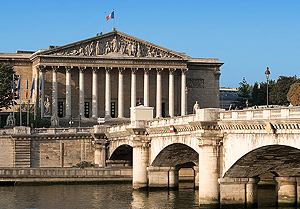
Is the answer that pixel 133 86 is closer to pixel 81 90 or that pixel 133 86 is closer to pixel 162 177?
pixel 81 90

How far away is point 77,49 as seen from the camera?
115m

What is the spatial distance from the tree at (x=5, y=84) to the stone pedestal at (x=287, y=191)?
65.4 meters

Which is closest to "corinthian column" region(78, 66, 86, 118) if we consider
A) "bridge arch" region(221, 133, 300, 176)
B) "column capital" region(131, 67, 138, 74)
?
"column capital" region(131, 67, 138, 74)

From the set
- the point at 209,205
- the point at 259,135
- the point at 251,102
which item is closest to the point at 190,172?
the point at 209,205

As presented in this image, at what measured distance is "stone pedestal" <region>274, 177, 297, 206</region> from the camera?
47.2m

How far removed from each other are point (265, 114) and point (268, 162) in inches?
258

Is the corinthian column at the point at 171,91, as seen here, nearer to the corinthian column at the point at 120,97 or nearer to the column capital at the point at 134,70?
the column capital at the point at 134,70

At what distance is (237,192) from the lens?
44938 mm

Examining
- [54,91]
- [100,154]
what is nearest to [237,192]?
[100,154]

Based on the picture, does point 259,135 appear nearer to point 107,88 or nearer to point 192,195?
point 192,195

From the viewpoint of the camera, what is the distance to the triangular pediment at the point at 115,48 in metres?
114

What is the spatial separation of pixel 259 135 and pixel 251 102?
106144 millimetres

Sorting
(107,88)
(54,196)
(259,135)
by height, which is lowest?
(54,196)

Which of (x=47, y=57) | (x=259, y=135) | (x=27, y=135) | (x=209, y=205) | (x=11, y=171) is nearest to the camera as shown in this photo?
(x=259, y=135)
